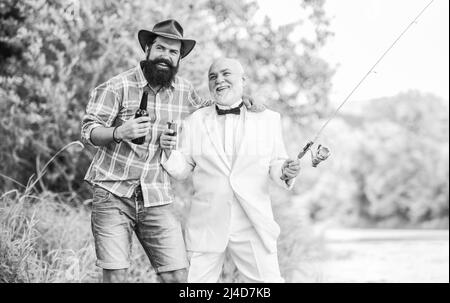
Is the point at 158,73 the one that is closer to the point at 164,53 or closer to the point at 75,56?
the point at 164,53

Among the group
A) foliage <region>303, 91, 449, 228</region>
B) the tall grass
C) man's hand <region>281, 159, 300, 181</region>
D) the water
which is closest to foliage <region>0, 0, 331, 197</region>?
the tall grass

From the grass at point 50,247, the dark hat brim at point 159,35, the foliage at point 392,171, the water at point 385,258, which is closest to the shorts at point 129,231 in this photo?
the dark hat brim at point 159,35

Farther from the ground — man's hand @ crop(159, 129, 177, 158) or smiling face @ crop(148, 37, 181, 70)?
smiling face @ crop(148, 37, 181, 70)

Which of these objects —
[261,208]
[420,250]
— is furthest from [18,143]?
[420,250]

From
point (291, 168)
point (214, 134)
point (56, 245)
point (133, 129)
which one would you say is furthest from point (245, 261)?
point (56, 245)

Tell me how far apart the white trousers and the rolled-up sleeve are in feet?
2.68

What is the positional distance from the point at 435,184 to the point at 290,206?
4127mm

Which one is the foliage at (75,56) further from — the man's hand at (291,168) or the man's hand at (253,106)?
the man's hand at (291,168)

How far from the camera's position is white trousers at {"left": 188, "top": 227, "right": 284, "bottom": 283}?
10.2ft

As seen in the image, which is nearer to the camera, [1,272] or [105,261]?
[105,261]

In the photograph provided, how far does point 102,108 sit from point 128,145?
23 cm

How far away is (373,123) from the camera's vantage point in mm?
11047

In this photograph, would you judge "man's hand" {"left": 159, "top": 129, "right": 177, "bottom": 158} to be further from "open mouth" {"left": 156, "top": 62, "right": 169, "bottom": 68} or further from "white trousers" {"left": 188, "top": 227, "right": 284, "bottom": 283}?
"white trousers" {"left": 188, "top": 227, "right": 284, "bottom": 283}
